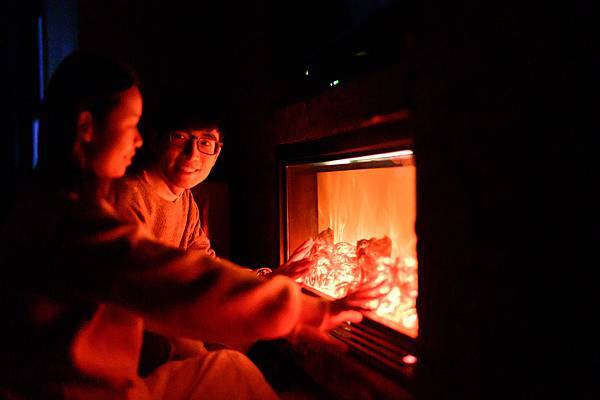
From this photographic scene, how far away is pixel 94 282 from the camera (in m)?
0.80

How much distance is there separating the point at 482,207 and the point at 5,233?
110 cm

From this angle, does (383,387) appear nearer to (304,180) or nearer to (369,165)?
(369,165)

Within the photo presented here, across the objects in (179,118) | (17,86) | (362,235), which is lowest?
(362,235)

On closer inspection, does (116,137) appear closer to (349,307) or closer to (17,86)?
(349,307)

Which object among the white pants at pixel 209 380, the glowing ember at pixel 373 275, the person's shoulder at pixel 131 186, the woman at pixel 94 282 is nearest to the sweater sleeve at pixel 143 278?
the woman at pixel 94 282

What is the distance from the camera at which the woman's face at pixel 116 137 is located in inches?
37.9

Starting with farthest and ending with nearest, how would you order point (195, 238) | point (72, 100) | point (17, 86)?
point (17, 86), point (195, 238), point (72, 100)

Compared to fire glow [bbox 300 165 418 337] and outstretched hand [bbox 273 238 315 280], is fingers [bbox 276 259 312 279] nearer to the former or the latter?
outstretched hand [bbox 273 238 315 280]

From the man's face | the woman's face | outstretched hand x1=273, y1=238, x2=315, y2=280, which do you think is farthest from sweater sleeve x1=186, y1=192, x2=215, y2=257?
the woman's face

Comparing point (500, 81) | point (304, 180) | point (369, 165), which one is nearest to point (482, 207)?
point (500, 81)

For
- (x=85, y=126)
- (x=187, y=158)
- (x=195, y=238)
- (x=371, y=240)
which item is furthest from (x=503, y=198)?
(x=195, y=238)

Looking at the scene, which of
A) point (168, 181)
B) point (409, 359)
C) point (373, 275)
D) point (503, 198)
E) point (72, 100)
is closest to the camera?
point (503, 198)

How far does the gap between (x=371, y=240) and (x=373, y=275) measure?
14 centimetres

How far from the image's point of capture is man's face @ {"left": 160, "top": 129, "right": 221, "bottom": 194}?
174cm
